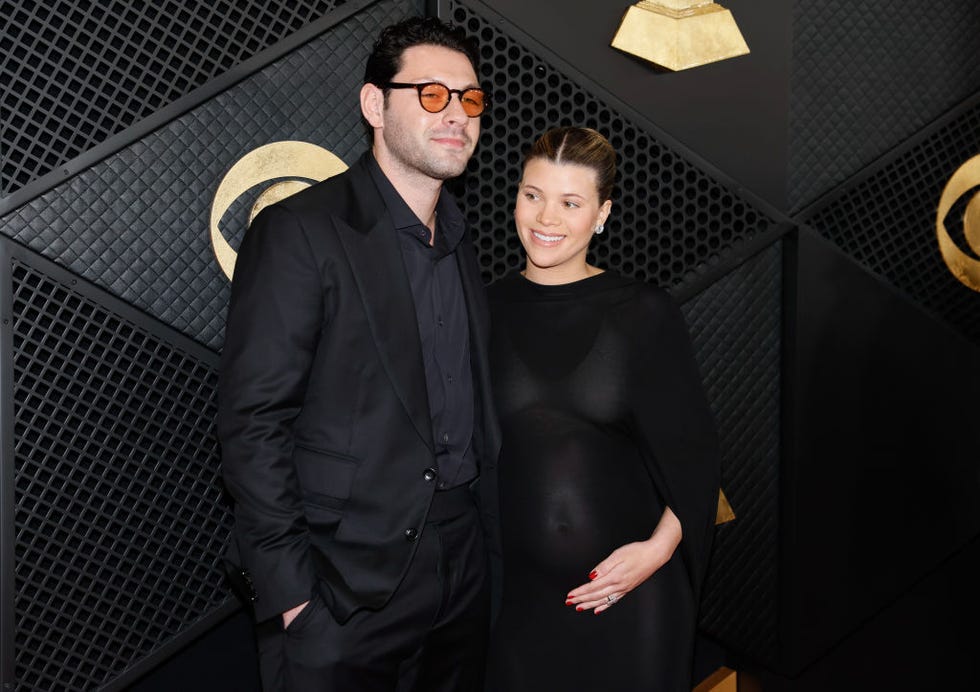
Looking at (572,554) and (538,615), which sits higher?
(572,554)

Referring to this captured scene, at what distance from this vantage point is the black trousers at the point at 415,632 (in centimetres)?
189

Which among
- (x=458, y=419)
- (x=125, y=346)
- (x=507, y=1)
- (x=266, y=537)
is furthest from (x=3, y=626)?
(x=507, y=1)

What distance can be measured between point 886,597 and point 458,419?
6.57 ft

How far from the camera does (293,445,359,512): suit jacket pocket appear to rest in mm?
1882

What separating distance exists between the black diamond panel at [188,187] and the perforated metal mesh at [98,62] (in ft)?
0.23

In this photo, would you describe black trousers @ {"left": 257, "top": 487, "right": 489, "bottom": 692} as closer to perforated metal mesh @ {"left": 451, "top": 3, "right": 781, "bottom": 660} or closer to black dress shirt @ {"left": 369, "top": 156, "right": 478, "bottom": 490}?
black dress shirt @ {"left": 369, "top": 156, "right": 478, "bottom": 490}

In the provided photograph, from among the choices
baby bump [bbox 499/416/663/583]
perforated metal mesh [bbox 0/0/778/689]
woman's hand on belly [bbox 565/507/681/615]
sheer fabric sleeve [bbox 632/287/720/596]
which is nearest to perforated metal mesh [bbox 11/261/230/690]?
perforated metal mesh [bbox 0/0/778/689]

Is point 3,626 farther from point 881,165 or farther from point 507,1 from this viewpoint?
point 881,165

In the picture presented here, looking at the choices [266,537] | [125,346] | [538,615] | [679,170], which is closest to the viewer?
[266,537]

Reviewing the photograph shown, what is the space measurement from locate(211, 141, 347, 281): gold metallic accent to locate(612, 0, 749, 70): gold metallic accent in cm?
89

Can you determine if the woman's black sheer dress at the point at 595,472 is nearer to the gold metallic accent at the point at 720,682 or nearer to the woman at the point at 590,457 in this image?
the woman at the point at 590,457

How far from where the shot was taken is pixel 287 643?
6.23 feet

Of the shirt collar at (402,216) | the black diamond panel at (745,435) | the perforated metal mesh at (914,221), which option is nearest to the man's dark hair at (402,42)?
the shirt collar at (402,216)

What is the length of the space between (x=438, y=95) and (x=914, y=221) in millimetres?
1956
